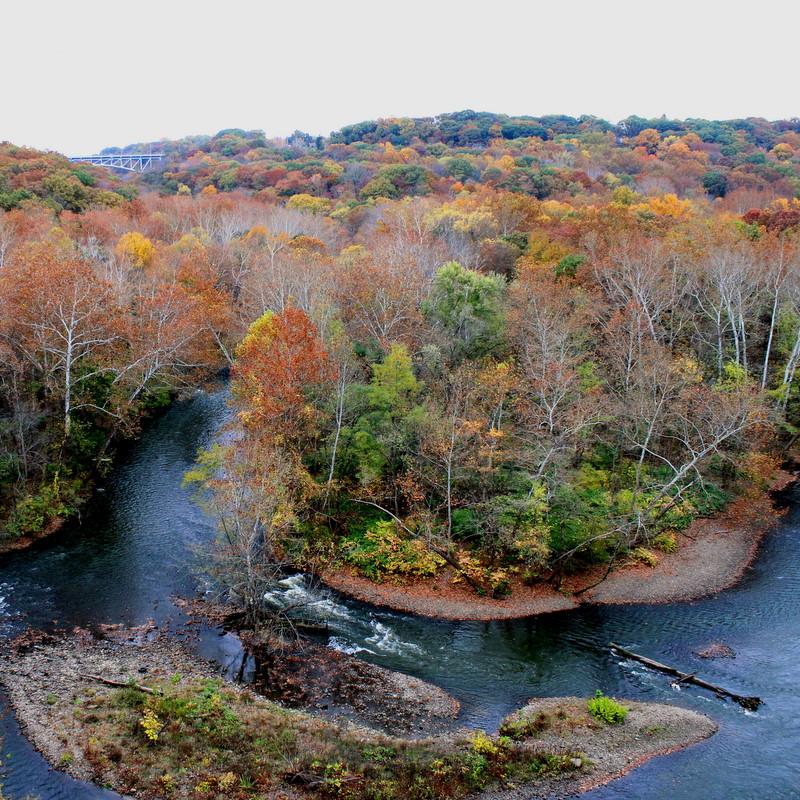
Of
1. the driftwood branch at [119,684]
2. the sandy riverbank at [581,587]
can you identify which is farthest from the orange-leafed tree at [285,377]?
the driftwood branch at [119,684]

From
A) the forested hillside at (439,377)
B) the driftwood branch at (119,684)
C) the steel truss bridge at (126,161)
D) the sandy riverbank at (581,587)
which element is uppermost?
the steel truss bridge at (126,161)

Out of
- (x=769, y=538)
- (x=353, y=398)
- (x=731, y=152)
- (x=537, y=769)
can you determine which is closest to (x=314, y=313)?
(x=353, y=398)

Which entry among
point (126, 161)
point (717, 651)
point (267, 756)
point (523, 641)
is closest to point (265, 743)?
point (267, 756)

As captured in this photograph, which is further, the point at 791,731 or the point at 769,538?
the point at 769,538

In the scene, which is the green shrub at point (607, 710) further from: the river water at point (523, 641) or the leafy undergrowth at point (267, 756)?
the leafy undergrowth at point (267, 756)

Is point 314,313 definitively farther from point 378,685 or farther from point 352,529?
point 378,685

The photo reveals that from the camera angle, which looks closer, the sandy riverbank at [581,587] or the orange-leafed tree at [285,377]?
the sandy riverbank at [581,587]

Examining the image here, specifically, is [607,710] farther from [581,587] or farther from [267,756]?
[267,756]
